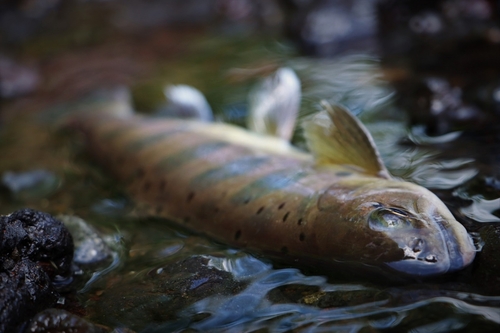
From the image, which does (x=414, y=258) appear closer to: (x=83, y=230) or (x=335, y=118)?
(x=335, y=118)

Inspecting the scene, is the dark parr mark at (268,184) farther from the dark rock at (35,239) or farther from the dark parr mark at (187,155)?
the dark rock at (35,239)

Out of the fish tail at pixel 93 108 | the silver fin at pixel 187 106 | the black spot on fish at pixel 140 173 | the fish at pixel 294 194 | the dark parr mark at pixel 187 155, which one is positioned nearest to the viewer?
the fish at pixel 294 194

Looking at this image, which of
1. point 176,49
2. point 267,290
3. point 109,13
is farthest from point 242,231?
point 109,13

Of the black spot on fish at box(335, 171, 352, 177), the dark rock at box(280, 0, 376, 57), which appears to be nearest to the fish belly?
the black spot on fish at box(335, 171, 352, 177)

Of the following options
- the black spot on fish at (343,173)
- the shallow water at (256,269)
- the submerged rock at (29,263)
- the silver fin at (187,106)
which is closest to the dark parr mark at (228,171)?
the shallow water at (256,269)

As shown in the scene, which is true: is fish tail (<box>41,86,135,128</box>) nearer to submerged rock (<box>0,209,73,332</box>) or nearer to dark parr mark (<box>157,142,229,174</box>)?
dark parr mark (<box>157,142,229,174</box>)

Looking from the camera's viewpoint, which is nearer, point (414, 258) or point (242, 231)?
point (414, 258)
